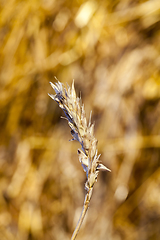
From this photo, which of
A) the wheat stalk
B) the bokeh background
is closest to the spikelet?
the wheat stalk

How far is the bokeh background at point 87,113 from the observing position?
392 mm

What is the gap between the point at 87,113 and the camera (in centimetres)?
40

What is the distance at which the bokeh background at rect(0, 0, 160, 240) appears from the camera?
392 millimetres

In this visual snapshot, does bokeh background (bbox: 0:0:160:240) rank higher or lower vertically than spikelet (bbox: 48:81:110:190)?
higher

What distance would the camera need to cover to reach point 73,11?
1.35 ft

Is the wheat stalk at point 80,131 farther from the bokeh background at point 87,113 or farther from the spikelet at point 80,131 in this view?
the bokeh background at point 87,113

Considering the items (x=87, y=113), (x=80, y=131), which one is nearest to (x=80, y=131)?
(x=80, y=131)

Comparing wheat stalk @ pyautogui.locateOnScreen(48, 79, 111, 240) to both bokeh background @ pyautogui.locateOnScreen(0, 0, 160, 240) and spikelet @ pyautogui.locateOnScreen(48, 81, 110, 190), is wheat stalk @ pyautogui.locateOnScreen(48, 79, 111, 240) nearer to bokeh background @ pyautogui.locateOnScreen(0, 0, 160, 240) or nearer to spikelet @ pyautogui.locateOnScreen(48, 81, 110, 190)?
spikelet @ pyautogui.locateOnScreen(48, 81, 110, 190)

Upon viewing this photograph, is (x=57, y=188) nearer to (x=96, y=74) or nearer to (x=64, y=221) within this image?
(x=64, y=221)

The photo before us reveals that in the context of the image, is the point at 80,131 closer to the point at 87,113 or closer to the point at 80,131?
the point at 80,131

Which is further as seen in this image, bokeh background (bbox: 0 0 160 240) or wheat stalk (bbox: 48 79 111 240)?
bokeh background (bbox: 0 0 160 240)

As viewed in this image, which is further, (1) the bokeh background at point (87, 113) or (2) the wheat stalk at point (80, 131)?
(1) the bokeh background at point (87, 113)

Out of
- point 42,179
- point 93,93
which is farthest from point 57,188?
point 93,93

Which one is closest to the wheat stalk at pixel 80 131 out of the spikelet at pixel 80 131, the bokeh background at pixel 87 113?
the spikelet at pixel 80 131
